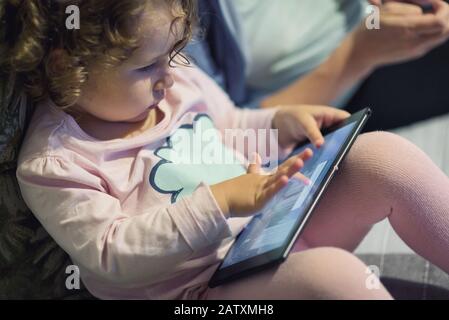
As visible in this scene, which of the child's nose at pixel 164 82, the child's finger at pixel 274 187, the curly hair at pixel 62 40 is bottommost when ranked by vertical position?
the child's finger at pixel 274 187

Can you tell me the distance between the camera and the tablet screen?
70 centimetres

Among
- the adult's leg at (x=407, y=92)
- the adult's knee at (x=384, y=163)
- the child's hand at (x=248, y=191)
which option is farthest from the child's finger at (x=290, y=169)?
the adult's leg at (x=407, y=92)

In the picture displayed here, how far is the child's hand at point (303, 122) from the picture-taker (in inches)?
33.1

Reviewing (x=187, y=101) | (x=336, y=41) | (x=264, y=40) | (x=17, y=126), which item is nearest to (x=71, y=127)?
(x=17, y=126)

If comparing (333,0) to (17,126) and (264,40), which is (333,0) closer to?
(264,40)

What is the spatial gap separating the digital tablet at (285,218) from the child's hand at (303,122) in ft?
0.10

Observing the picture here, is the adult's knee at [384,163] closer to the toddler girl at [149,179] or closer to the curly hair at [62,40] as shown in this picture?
the toddler girl at [149,179]

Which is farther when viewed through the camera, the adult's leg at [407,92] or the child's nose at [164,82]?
the adult's leg at [407,92]

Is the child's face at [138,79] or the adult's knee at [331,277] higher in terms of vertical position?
the child's face at [138,79]

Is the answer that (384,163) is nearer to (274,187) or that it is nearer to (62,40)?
(274,187)

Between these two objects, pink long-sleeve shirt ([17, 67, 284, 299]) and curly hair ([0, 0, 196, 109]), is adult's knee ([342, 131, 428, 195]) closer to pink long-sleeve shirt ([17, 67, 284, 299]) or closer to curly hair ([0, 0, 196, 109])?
pink long-sleeve shirt ([17, 67, 284, 299])

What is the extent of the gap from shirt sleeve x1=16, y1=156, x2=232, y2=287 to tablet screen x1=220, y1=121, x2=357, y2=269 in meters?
0.04

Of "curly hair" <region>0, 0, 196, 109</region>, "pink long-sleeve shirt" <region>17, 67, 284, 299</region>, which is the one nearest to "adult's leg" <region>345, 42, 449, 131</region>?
"pink long-sleeve shirt" <region>17, 67, 284, 299</region>

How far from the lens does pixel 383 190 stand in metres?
0.76
